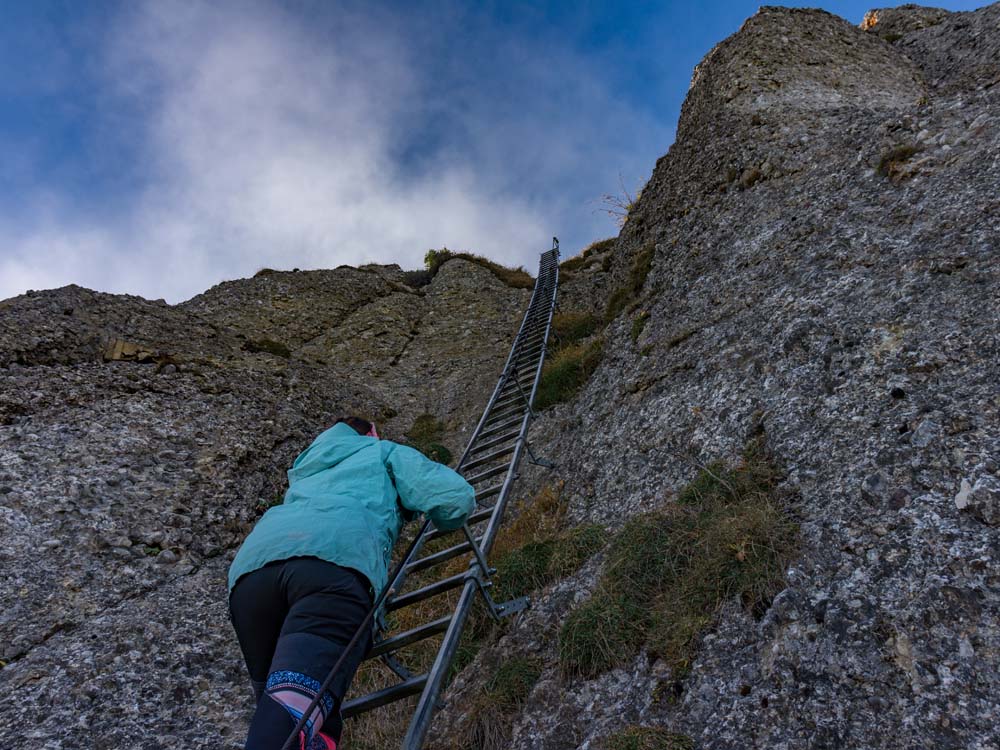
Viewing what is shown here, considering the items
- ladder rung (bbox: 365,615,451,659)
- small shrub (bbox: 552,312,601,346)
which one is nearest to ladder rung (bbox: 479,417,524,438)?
small shrub (bbox: 552,312,601,346)

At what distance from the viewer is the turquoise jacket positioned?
12.5 ft

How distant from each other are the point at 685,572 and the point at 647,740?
4.95ft

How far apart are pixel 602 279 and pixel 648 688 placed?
13.7 m

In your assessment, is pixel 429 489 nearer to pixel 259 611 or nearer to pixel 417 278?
pixel 259 611

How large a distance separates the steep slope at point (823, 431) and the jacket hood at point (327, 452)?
228 centimetres

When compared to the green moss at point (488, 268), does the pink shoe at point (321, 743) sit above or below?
below

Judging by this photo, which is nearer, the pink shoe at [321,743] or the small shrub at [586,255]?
the pink shoe at [321,743]

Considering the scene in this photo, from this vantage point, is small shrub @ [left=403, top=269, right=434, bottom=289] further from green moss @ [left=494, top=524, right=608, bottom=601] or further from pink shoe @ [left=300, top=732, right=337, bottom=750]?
pink shoe @ [left=300, top=732, right=337, bottom=750]

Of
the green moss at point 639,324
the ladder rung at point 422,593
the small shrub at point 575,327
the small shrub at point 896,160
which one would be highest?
the small shrub at point 896,160

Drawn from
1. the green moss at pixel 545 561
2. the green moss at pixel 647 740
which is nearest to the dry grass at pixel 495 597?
the green moss at pixel 545 561

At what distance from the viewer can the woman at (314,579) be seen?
131 inches

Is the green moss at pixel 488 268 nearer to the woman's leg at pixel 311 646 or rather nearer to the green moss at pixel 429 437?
the green moss at pixel 429 437

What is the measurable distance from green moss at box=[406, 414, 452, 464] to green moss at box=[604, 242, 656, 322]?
4.36 metres

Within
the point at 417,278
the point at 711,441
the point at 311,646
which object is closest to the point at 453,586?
the point at 311,646
